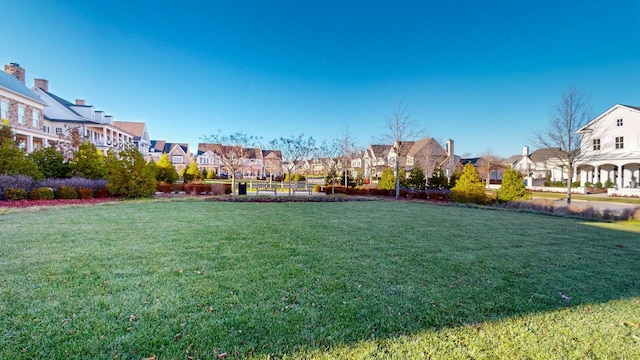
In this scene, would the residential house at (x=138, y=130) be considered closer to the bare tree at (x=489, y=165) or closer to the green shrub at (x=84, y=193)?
the green shrub at (x=84, y=193)

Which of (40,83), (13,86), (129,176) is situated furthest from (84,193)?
(40,83)

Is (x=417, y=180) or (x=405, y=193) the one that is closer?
(x=405, y=193)

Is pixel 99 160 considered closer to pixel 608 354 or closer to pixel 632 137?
pixel 608 354

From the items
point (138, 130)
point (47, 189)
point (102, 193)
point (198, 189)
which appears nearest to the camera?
point (47, 189)

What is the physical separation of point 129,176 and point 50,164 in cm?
487

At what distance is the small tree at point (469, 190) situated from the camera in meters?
14.8

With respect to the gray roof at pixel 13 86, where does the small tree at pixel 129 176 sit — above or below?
below

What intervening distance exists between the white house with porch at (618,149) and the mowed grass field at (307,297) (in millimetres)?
25741

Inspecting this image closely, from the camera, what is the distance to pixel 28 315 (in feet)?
8.16

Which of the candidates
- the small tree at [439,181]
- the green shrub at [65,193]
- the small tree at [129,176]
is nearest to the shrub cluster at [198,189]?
the small tree at [129,176]

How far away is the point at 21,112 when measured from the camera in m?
20.7

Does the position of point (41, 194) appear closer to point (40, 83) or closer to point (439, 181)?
point (439, 181)

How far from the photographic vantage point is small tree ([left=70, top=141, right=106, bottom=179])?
49.1 ft

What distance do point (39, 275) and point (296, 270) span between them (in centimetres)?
321
